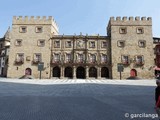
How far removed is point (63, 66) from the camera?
3481cm

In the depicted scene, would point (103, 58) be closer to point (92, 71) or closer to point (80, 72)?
point (92, 71)

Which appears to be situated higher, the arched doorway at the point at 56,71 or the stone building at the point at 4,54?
the stone building at the point at 4,54

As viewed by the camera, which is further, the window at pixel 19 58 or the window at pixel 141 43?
the window at pixel 141 43

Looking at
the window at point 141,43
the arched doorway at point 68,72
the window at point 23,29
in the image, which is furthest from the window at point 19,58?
the window at point 141,43

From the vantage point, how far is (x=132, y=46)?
114 ft

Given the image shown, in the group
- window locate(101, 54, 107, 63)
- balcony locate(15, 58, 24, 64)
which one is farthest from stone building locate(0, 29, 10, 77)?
window locate(101, 54, 107, 63)

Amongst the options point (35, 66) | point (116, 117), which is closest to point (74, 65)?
point (35, 66)

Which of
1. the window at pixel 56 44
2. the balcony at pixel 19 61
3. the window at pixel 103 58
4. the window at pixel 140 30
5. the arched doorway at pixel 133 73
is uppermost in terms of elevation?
the window at pixel 140 30

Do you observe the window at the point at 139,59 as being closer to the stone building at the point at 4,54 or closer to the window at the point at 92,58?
the window at the point at 92,58

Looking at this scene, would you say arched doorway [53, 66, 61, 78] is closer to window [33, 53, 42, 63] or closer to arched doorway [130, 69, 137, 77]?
window [33, 53, 42, 63]

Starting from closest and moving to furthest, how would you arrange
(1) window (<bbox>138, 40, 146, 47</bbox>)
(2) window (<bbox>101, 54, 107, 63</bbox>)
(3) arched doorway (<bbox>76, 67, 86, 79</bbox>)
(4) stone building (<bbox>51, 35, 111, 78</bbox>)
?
(4) stone building (<bbox>51, 35, 111, 78</bbox>) < (1) window (<bbox>138, 40, 146, 47</bbox>) < (2) window (<bbox>101, 54, 107, 63</bbox>) < (3) arched doorway (<bbox>76, 67, 86, 79</bbox>)

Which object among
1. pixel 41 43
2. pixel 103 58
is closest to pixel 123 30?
pixel 103 58

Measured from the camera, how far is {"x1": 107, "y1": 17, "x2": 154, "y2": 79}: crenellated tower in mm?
34031

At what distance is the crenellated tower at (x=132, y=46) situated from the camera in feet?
112
